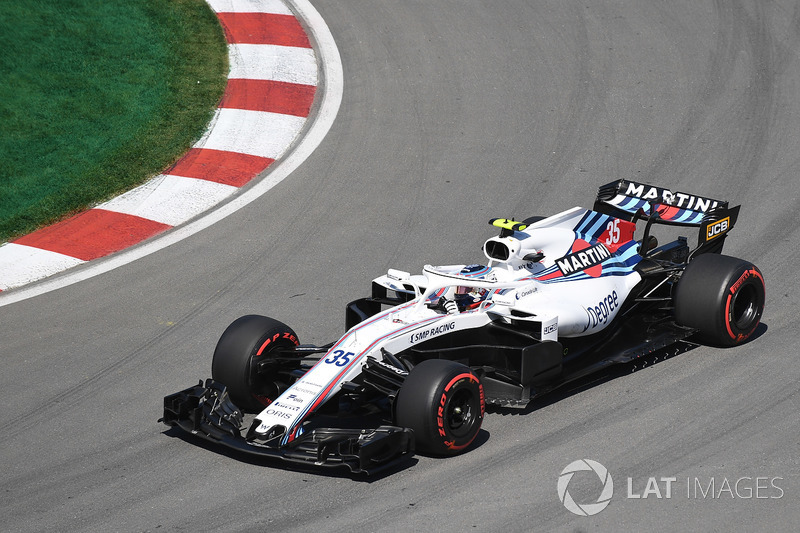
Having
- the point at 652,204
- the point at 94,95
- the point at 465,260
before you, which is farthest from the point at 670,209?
the point at 94,95

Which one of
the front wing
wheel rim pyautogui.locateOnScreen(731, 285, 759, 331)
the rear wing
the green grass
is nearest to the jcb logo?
the rear wing

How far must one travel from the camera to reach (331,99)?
1238 centimetres

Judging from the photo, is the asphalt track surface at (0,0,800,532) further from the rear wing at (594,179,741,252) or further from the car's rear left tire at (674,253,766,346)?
the rear wing at (594,179,741,252)

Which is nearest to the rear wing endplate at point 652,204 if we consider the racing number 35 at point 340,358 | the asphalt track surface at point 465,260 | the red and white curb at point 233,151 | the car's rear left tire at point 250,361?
the asphalt track surface at point 465,260

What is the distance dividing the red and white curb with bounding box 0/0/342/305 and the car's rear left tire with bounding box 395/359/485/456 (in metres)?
4.24

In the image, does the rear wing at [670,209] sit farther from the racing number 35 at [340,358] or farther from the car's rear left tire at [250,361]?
the car's rear left tire at [250,361]

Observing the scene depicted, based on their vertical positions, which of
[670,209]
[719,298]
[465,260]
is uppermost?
[670,209]

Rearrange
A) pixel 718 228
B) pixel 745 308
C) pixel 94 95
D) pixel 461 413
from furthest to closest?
1. pixel 94 95
2. pixel 718 228
3. pixel 745 308
4. pixel 461 413

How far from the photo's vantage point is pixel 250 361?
22.7 ft

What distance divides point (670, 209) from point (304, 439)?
3.93m

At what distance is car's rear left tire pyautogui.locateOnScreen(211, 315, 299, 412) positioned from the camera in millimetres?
6941

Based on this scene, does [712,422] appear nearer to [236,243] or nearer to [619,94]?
[236,243]

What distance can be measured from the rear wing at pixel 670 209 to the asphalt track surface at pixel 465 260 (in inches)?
29.6

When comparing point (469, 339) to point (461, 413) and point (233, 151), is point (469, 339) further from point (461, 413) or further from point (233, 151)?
point (233, 151)
